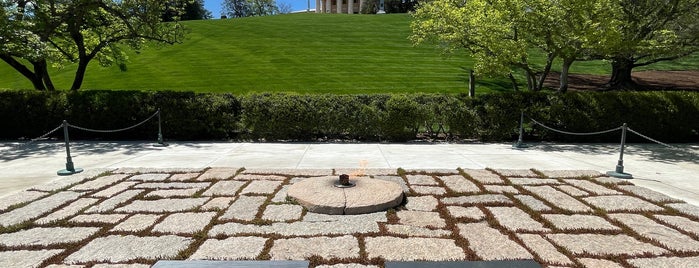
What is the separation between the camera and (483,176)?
6.72 meters

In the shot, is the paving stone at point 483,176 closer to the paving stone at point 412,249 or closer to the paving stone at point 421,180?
the paving stone at point 421,180

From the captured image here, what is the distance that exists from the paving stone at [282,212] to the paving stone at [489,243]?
1.95 meters

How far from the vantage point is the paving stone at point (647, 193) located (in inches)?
213

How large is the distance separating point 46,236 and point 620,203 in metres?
6.97

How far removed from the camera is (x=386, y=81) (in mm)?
19953

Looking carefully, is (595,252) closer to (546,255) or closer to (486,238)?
(546,255)

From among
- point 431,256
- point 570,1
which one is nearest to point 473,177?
point 431,256

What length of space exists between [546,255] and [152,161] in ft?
24.3

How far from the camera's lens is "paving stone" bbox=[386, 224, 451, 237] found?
4.16m

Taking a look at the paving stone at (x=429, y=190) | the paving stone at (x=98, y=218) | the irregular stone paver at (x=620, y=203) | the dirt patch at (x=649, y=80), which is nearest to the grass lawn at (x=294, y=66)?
the dirt patch at (x=649, y=80)

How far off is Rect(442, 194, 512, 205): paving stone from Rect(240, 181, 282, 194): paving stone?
256 centimetres

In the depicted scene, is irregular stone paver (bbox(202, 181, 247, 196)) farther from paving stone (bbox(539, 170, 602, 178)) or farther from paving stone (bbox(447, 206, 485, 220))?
paving stone (bbox(539, 170, 602, 178))

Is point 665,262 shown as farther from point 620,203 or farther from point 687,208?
point 687,208

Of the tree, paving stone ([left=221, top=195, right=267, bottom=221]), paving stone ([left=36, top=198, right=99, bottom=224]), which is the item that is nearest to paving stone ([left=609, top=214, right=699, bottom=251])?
paving stone ([left=221, top=195, right=267, bottom=221])
